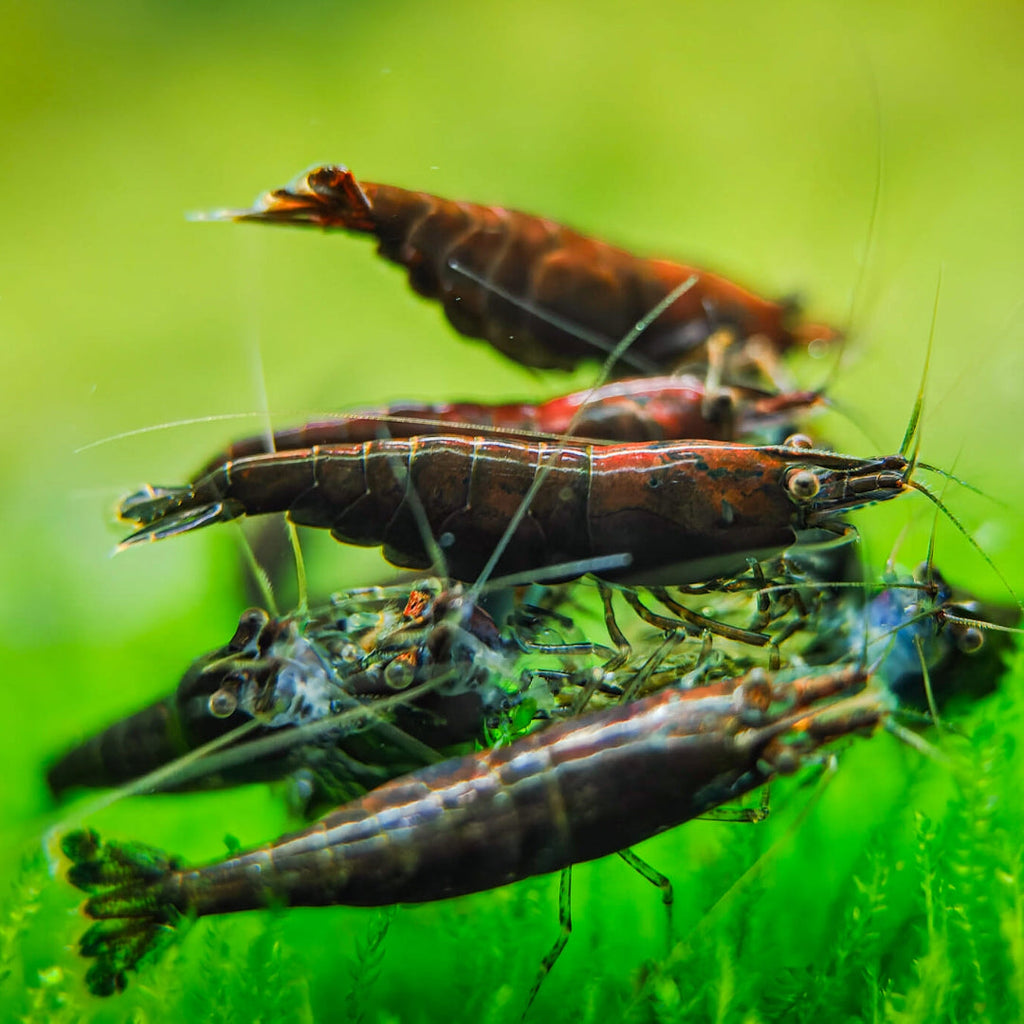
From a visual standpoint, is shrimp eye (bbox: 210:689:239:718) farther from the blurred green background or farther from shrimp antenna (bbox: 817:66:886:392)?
shrimp antenna (bbox: 817:66:886:392)

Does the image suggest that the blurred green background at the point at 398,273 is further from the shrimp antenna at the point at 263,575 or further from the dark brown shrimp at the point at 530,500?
the dark brown shrimp at the point at 530,500

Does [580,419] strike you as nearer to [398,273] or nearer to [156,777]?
[398,273]

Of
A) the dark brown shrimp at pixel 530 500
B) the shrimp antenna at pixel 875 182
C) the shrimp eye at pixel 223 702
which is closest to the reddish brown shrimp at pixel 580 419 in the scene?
the dark brown shrimp at pixel 530 500

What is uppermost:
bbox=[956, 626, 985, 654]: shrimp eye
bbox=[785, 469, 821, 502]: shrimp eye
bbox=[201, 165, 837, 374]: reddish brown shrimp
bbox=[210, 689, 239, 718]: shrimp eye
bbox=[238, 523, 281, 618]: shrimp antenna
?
bbox=[201, 165, 837, 374]: reddish brown shrimp

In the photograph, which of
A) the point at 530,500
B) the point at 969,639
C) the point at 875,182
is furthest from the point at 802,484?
the point at 875,182

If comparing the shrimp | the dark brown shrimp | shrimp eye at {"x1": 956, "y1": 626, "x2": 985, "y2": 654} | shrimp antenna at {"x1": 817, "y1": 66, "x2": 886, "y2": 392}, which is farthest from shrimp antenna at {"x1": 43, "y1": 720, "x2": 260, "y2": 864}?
shrimp antenna at {"x1": 817, "y1": 66, "x2": 886, "y2": 392}

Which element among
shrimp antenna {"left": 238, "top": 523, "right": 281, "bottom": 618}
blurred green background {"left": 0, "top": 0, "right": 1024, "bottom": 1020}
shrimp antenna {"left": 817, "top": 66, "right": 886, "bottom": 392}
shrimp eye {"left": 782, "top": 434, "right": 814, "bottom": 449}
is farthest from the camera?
shrimp antenna {"left": 817, "top": 66, "right": 886, "bottom": 392}

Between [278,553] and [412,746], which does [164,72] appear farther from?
[412,746]

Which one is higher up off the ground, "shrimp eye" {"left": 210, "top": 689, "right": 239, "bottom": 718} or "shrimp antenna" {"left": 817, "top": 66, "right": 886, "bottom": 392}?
"shrimp antenna" {"left": 817, "top": 66, "right": 886, "bottom": 392}
